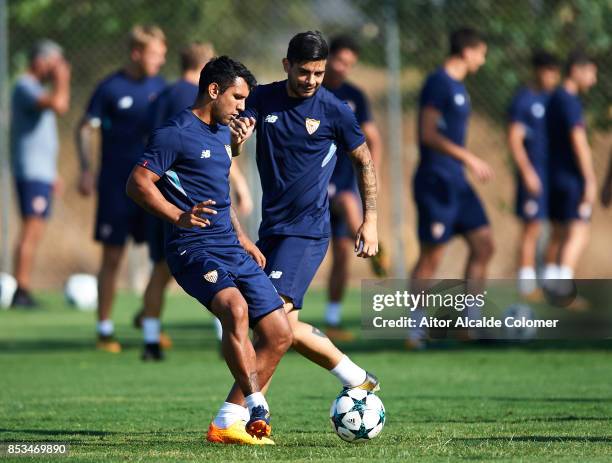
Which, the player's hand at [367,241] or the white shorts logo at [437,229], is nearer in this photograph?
the player's hand at [367,241]

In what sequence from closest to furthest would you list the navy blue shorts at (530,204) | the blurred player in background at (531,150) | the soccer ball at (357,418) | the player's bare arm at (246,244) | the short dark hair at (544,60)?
the soccer ball at (357,418) → the player's bare arm at (246,244) → the blurred player in background at (531,150) → the short dark hair at (544,60) → the navy blue shorts at (530,204)

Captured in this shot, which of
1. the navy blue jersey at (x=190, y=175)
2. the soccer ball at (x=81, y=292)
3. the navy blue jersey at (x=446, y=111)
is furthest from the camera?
the soccer ball at (x=81, y=292)

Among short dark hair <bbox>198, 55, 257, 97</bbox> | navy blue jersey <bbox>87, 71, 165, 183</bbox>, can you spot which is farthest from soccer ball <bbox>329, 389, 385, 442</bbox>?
navy blue jersey <bbox>87, 71, 165, 183</bbox>

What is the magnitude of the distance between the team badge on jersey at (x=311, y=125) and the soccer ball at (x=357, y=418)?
1.43 meters

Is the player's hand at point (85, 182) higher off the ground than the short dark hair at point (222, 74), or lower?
lower

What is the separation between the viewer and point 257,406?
5.77m

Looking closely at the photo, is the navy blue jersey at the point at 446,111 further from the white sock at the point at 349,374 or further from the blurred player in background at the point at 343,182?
the white sock at the point at 349,374

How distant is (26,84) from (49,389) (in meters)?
5.87

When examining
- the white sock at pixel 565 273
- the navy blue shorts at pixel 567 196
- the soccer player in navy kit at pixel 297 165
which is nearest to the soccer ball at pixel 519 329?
the white sock at pixel 565 273

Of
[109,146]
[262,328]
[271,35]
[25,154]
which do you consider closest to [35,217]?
[25,154]

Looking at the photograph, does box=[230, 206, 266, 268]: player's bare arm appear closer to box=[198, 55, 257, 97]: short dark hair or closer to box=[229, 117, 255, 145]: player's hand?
box=[229, 117, 255, 145]: player's hand

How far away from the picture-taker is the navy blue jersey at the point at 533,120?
1287 cm

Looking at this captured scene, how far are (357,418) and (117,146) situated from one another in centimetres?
571

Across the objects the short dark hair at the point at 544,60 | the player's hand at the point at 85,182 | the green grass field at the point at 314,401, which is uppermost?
the short dark hair at the point at 544,60
